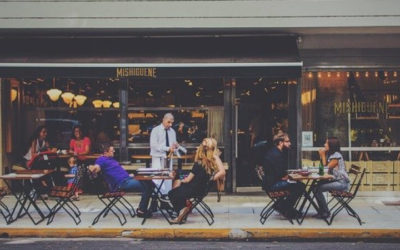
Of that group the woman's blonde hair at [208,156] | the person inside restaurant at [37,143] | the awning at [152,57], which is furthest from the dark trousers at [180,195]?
the person inside restaurant at [37,143]

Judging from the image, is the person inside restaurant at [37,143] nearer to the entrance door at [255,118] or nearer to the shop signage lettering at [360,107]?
the entrance door at [255,118]

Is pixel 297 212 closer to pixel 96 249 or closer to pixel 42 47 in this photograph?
pixel 96 249

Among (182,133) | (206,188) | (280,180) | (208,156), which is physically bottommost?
(206,188)

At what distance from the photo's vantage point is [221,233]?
378 inches

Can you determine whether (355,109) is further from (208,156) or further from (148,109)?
(208,156)

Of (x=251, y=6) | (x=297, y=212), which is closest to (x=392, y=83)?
(x=251, y=6)

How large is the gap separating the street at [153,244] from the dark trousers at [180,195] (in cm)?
87

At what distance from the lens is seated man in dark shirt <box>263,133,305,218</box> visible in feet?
33.5

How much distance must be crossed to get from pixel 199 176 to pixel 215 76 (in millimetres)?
2931

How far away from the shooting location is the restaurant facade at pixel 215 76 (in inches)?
488

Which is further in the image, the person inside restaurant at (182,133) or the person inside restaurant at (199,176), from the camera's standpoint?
the person inside restaurant at (182,133)

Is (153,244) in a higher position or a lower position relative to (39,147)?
lower

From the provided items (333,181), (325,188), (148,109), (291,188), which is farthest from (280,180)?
(148,109)

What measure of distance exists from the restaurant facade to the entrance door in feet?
0.08
